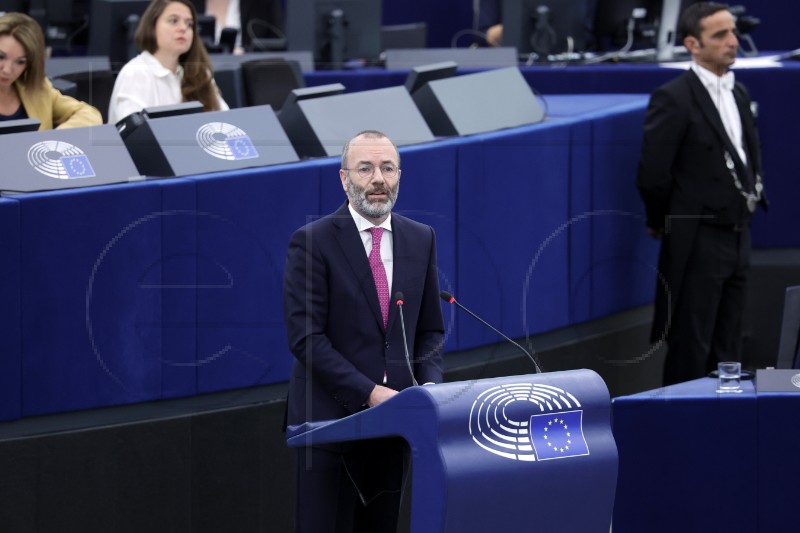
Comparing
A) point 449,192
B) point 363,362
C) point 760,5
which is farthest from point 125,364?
point 760,5

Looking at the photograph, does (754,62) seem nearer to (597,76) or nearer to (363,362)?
(597,76)

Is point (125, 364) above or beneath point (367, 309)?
beneath

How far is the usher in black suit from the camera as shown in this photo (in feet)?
21.8

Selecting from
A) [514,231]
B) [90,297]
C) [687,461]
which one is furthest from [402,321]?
[514,231]

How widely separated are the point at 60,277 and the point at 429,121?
6.63 ft

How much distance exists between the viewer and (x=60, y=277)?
4.82 meters

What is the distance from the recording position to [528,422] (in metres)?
3.52

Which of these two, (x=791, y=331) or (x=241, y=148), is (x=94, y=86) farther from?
(x=791, y=331)

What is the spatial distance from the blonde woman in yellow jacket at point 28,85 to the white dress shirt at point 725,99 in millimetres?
2487

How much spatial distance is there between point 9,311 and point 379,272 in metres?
1.21

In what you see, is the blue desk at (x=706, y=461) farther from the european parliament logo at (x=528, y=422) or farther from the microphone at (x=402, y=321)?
the european parliament logo at (x=528, y=422)

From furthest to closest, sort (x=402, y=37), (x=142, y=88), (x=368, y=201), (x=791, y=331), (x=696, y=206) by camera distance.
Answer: (x=402, y=37), (x=696, y=206), (x=142, y=88), (x=791, y=331), (x=368, y=201)

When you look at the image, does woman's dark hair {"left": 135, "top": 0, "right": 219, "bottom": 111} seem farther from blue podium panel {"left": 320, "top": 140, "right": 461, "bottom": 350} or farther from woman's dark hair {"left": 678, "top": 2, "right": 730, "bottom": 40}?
woman's dark hair {"left": 678, "top": 2, "right": 730, "bottom": 40}

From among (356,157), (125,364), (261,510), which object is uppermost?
(356,157)
